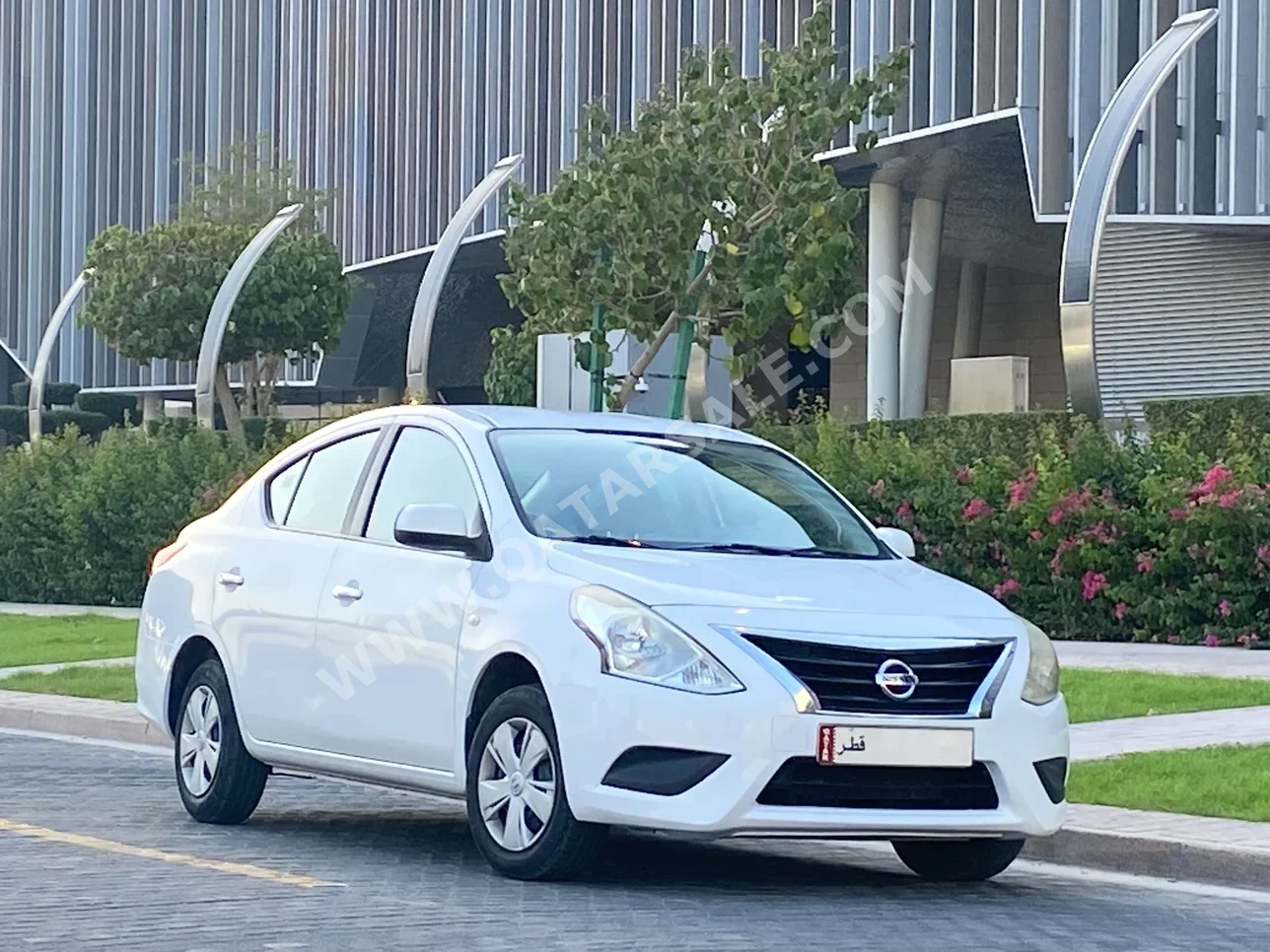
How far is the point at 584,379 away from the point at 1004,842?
9927 millimetres

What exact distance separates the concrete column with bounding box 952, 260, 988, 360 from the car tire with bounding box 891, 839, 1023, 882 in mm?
43812

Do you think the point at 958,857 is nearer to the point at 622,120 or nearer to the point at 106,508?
the point at 106,508

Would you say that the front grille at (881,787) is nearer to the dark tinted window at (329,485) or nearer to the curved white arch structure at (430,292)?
the dark tinted window at (329,485)

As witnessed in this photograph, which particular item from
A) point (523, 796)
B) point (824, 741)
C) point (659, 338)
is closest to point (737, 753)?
point (824, 741)

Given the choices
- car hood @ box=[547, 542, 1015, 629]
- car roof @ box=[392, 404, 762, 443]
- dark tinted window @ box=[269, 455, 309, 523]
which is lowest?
car hood @ box=[547, 542, 1015, 629]

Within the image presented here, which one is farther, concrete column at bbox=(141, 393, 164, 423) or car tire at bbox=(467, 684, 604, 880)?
concrete column at bbox=(141, 393, 164, 423)

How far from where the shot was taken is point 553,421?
30.6ft

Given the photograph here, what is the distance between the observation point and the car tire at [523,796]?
7836mm

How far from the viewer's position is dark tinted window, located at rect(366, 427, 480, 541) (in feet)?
29.4

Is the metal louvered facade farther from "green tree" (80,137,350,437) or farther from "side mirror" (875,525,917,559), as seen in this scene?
"side mirror" (875,525,917,559)

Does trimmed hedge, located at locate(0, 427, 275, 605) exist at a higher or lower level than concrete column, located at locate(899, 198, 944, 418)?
lower

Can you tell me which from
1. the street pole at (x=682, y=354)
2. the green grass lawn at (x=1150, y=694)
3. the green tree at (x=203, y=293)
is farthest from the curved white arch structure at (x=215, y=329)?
the green tree at (x=203, y=293)

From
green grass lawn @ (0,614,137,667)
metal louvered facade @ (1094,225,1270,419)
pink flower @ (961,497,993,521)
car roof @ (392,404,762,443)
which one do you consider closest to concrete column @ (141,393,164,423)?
metal louvered facade @ (1094,225,1270,419)

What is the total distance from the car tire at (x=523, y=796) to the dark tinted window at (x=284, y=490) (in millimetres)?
2081
